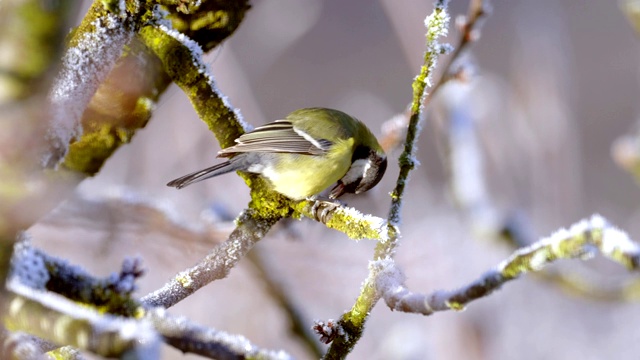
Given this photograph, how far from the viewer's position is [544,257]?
2.27 ft

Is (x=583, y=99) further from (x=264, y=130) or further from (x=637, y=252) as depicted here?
(x=637, y=252)

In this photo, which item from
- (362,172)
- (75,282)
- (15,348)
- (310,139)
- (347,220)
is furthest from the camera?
(310,139)

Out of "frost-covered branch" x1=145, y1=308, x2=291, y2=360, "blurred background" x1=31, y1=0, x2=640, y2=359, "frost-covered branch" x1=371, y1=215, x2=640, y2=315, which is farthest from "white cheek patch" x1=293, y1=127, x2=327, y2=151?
"frost-covered branch" x1=145, y1=308, x2=291, y2=360

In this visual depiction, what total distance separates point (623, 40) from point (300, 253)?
589 centimetres

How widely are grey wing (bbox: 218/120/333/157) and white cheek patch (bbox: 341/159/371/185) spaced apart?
3.9 inches

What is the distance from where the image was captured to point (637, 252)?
62 cm

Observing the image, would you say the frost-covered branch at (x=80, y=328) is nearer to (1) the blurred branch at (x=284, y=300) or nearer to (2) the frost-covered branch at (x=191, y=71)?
(2) the frost-covered branch at (x=191, y=71)

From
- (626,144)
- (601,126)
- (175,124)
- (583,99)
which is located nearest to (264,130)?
(626,144)

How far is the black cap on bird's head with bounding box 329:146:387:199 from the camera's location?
1.87 metres

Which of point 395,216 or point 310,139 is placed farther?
point 310,139

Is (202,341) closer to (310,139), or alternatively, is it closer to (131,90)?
(131,90)

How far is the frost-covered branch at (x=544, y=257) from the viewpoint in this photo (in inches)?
24.6

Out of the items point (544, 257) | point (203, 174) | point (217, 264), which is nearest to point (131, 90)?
point (203, 174)

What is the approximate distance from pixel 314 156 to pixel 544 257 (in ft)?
4.38
